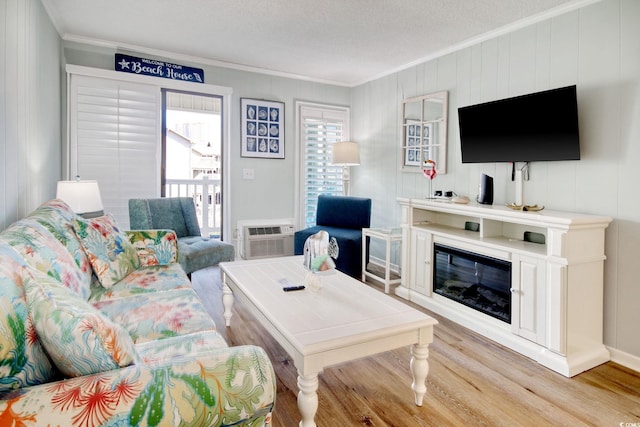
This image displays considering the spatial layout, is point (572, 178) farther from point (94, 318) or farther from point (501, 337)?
point (94, 318)

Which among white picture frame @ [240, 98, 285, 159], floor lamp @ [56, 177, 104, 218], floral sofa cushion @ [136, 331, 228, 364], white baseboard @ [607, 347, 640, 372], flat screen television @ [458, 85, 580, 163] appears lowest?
white baseboard @ [607, 347, 640, 372]

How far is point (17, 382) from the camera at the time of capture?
902mm

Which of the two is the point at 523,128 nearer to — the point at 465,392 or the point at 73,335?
the point at 465,392

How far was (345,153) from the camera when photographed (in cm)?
479

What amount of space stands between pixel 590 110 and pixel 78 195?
3.58 m

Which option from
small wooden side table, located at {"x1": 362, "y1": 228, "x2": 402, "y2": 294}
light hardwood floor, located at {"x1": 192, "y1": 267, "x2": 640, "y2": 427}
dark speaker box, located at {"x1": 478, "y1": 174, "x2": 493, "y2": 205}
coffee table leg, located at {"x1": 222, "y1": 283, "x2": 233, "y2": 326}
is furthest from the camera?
small wooden side table, located at {"x1": 362, "y1": 228, "x2": 402, "y2": 294}

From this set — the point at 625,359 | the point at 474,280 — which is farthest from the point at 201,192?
the point at 625,359

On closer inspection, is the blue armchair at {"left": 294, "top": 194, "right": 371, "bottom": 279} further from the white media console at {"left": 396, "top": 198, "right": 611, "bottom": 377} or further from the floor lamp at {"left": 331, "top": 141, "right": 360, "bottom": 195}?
the white media console at {"left": 396, "top": 198, "right": 611, "bottom": 377}

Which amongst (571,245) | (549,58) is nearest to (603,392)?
(571,245)

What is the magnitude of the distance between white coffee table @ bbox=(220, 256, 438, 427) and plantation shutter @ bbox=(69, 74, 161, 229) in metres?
2.31

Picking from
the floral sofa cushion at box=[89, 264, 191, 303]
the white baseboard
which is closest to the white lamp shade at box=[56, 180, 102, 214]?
the floral sofa cushion at box=[89, 264, 191, 303]

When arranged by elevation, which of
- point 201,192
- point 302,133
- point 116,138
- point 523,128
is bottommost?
point 201,192

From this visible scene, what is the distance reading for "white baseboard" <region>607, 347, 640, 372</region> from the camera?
2.34 metres

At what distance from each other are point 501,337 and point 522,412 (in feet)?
2.64
